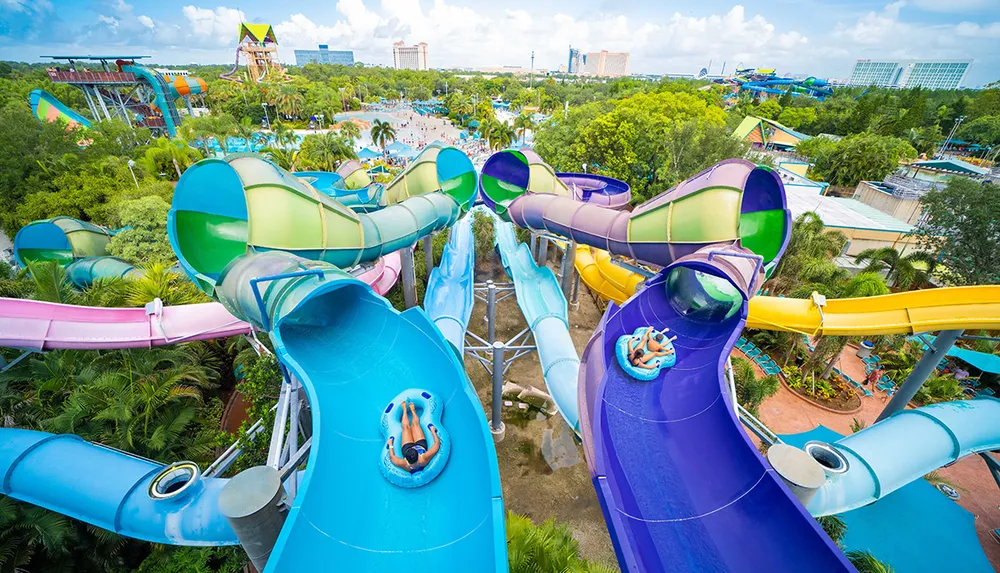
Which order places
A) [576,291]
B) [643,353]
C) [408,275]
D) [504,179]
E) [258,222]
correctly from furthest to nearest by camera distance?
1. [576,291]
2. [504,179]
3. [408,275]
4. [643,353]
5. [258,222]

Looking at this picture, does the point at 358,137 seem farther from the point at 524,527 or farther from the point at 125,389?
the point at 524,527

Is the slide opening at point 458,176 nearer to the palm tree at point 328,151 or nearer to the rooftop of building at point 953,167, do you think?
the palm tree at point 328,151

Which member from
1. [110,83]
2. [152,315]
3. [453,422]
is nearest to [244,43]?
[110,83]

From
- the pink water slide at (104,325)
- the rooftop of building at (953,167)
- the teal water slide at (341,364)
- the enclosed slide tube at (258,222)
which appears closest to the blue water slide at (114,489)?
the teal water slide at (341,364)

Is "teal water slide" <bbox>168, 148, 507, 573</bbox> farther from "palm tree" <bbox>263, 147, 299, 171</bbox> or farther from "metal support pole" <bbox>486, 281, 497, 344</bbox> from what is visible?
"palm tree" <bbox>263, 147, 299, 171</bbox>

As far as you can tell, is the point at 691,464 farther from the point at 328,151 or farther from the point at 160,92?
the point at 160,92

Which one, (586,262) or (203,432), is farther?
(586,262)

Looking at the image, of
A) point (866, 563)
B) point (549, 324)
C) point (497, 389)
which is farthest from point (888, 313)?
point (497, 389)
